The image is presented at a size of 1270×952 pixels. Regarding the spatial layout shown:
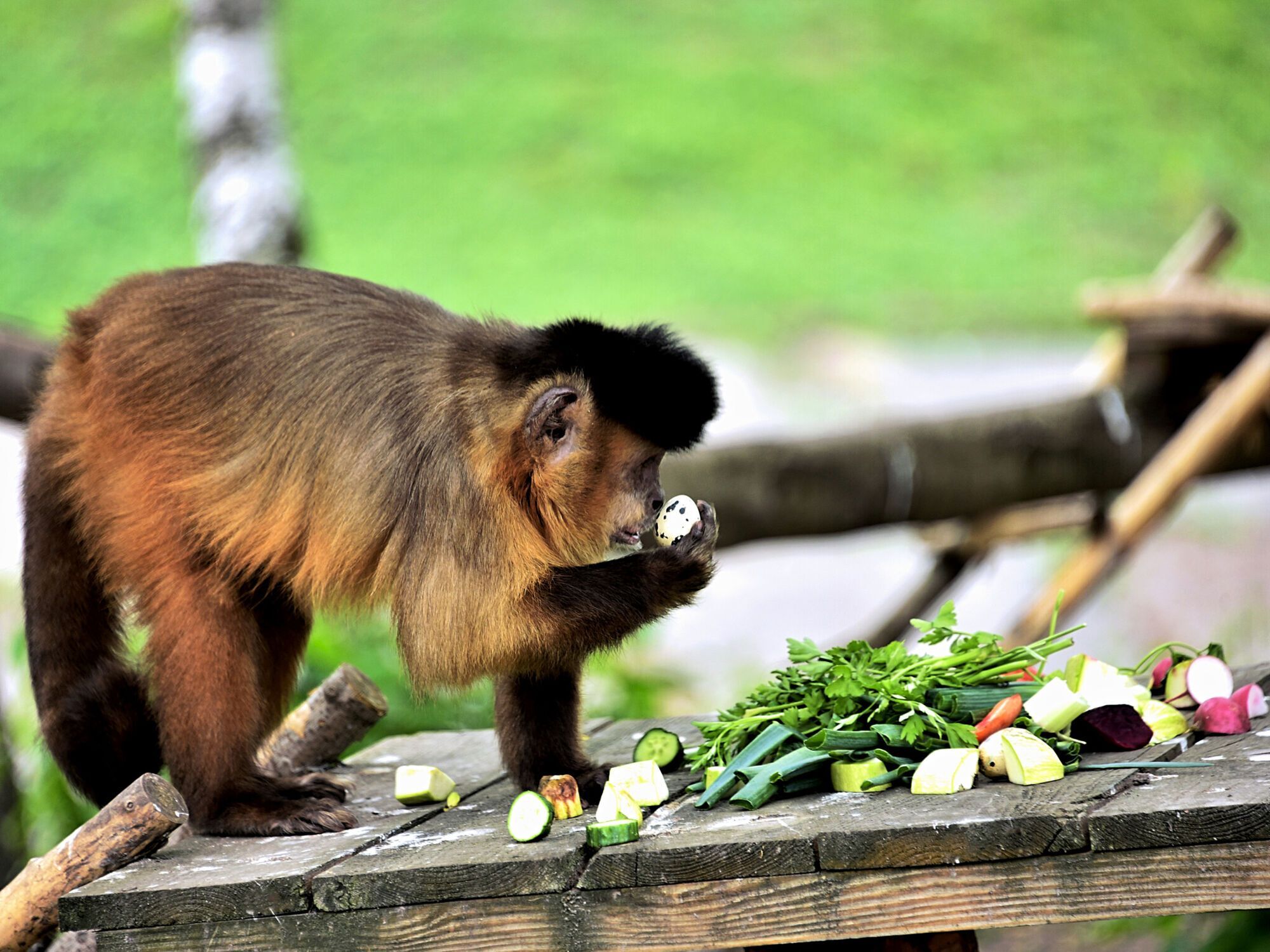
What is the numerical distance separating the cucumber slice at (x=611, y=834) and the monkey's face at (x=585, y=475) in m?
0.97

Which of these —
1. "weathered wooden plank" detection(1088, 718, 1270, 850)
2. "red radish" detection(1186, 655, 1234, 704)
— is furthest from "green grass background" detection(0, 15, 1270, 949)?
"weathered wooden plank" detection(1088, 718, 1270, 850)

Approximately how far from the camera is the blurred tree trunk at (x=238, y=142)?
720 centimetres

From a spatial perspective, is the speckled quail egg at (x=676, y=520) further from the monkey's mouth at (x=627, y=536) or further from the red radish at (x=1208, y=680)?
the red radish at (x=1208, y=680)

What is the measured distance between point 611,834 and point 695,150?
61.1ft

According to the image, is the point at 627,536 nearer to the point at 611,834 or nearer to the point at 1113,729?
the point at 611,834

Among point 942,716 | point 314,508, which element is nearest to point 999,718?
point 942,716

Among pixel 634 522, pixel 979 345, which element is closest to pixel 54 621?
pixel 634 522

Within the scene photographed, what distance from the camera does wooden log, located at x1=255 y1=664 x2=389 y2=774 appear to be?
4184 mm

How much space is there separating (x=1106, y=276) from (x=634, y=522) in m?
15.6

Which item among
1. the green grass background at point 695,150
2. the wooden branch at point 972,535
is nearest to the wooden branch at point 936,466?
the wooden branch at point 972,535

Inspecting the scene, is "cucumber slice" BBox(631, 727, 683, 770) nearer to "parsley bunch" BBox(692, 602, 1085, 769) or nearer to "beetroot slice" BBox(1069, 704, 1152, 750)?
"parsley bunch" BBox(692, 602, 1085, 769)

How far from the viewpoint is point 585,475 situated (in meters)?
3.62

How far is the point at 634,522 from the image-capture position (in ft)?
12.1

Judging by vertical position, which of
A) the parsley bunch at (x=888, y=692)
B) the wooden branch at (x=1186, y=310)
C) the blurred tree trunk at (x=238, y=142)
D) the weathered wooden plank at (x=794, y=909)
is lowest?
the weathered wooden plank at (x=794, y=909)
